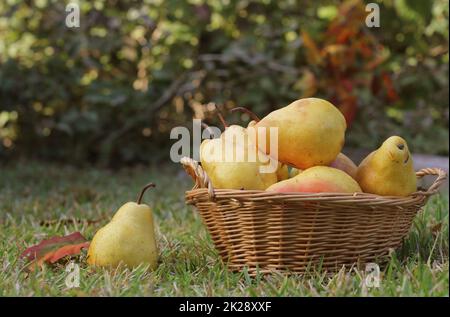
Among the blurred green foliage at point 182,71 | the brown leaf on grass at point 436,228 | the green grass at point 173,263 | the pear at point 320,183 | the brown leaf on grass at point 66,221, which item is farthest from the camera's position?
the blurred green foliage at point 182,71

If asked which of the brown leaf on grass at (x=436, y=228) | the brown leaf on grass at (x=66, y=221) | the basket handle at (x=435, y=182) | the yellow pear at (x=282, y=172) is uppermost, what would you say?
the yellow pear at (x=282, y=172)

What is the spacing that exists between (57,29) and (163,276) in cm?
269

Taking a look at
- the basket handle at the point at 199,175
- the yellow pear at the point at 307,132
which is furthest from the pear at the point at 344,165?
the basket handle at the point at 199,175

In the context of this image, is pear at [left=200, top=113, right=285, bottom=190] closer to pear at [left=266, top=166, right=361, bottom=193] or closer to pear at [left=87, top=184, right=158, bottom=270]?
pear at [left=266, top=166, right=361, bottom=193]

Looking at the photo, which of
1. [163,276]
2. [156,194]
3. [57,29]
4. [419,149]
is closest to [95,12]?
[57,29]

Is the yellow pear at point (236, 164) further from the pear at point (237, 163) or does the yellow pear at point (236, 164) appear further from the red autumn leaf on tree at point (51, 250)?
the red autumn leaf on tree at point (51, 250)

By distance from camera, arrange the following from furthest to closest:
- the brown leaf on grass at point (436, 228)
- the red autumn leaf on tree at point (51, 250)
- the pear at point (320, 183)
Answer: the brown leaf on grass at point (436, 228) → the red autumn leaf on tree at point (51, 250) → the pear at point (320, 183)

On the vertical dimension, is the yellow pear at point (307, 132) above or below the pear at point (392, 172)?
above

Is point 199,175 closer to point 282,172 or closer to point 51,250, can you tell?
point 282,172

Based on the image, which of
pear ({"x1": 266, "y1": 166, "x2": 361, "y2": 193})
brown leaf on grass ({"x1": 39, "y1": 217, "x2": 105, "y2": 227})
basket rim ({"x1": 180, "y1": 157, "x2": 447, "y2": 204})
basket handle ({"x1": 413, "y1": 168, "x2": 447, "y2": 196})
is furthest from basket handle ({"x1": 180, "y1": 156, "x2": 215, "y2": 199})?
brown leaf on grass ({"x1": 39, "y1": 217, "x2": 105, "y2": 227})

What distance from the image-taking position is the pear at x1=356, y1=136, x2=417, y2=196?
150 cm

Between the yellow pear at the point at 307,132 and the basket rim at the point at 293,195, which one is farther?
the yellow pear at the point at 307,132

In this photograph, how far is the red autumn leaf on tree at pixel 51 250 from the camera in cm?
159

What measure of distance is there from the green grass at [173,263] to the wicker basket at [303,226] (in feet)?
0.13
